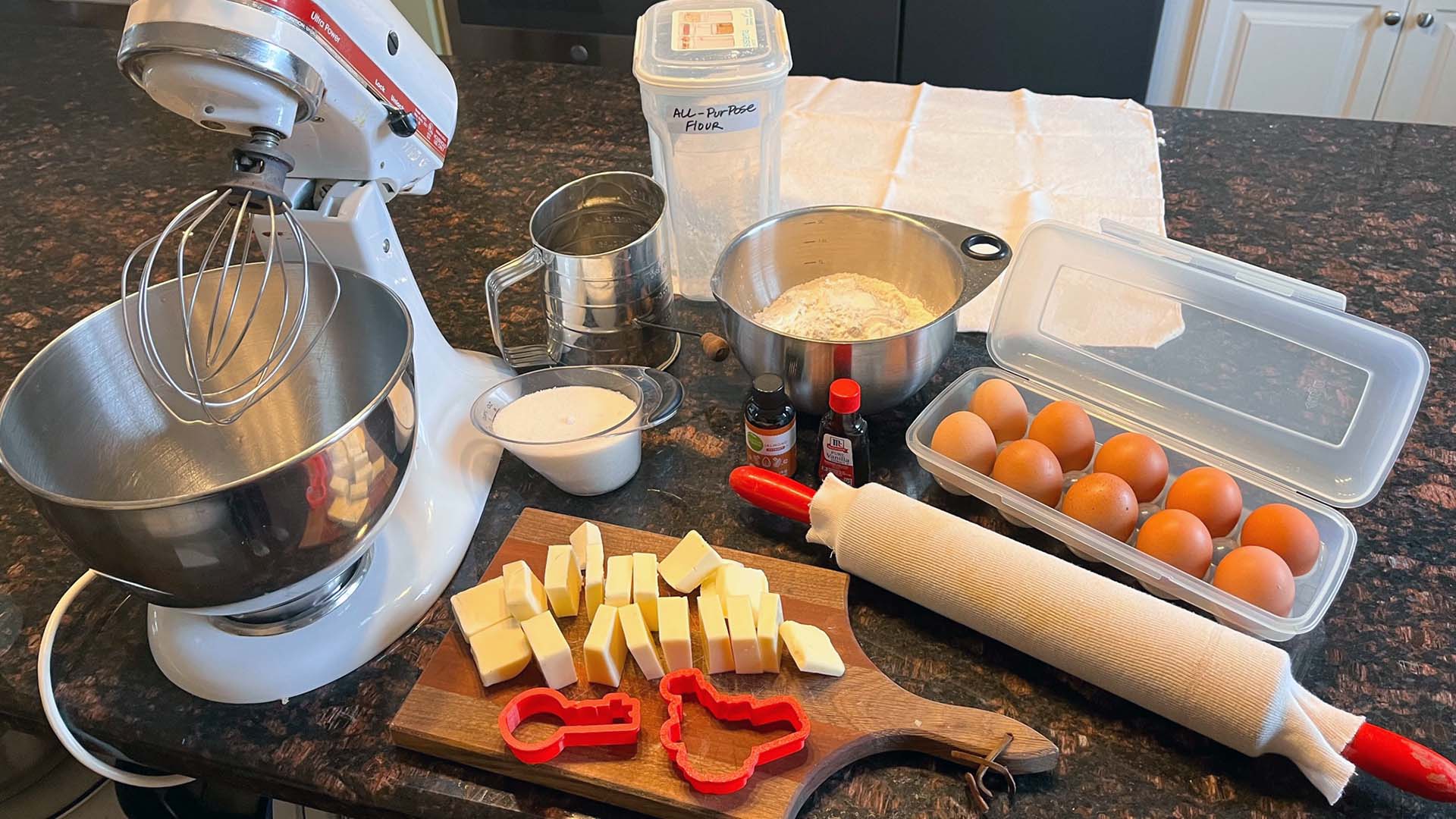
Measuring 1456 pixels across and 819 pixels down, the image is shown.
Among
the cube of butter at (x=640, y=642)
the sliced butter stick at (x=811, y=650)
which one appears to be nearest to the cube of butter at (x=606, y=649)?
the cube of butter at (x=640, y=642)

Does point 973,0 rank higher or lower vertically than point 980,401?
higher

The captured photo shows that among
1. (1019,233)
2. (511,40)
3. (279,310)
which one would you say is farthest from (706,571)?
(511,40)

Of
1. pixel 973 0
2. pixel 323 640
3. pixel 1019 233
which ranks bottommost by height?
pixel 323 640

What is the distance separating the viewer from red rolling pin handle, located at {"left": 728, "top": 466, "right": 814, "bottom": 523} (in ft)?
2.51

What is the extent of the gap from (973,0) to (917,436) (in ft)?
5.01

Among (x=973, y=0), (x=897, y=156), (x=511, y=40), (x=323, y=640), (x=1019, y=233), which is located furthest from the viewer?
(x=511, y=40)

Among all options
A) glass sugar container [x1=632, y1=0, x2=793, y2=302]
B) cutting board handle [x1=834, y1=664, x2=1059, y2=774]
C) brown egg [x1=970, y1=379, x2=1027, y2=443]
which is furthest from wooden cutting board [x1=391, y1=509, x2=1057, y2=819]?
glass sugar container [x1=632, y1=0, x2=793, y2=302]

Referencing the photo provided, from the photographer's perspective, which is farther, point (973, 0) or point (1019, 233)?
point (973, 0)

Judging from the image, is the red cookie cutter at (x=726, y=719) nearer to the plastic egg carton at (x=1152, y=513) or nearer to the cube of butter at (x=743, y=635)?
the cube of butter at (x=743, y=635)

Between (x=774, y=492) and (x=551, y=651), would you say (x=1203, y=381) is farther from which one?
(x=551, y=651)

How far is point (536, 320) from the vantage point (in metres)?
1.04

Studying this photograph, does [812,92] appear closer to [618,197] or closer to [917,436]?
[618,197]

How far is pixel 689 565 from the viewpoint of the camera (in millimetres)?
709

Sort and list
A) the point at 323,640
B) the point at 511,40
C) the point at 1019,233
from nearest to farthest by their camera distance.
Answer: the point at 323,640 → the point at 1019,233 → the point at 511,40
